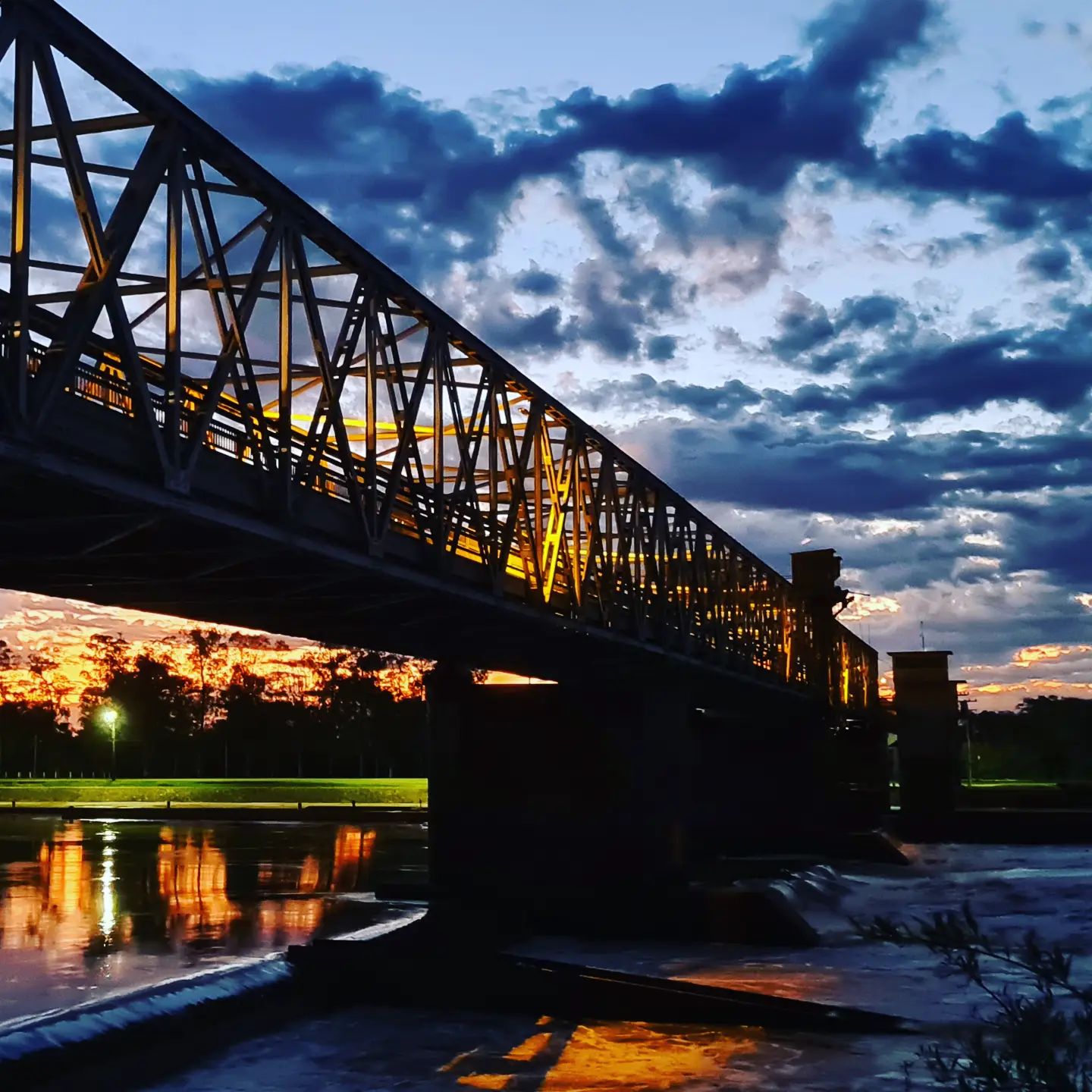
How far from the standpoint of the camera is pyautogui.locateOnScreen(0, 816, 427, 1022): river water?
31.6 meters

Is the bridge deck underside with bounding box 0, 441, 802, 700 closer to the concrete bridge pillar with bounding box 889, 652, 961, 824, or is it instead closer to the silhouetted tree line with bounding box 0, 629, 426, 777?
the concrete bridge pillar with bounding box 889, 652, 961, 824

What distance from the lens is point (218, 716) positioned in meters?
178

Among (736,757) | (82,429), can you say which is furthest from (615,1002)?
(736,757)

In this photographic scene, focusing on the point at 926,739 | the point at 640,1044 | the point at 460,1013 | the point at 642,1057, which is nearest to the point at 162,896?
the point at 460,1013

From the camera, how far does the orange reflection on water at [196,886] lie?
3956 cm

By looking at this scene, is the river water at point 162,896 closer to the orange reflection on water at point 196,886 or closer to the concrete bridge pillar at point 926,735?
the orange reflection on water at point 196,886

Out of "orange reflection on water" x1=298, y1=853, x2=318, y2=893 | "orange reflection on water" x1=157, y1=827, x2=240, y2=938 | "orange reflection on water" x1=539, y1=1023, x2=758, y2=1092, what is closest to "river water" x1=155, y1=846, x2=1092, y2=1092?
"orange reflection on water" x1=539, y1=1023, x2=758, y2=1092

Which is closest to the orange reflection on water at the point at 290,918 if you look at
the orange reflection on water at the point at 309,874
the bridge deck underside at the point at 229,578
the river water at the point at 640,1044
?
the orange reflection on water at the point at 309,874

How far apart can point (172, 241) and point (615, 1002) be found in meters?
18.1

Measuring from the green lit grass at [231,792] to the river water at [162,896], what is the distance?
3473 cm

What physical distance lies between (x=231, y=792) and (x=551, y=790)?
3318 inches

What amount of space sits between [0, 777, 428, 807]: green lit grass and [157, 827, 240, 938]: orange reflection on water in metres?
41.5

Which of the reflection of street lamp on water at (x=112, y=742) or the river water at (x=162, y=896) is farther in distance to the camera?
the reflection of street lamp on water at (x=112, y=742)

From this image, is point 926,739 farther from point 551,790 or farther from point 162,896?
point 162,896
